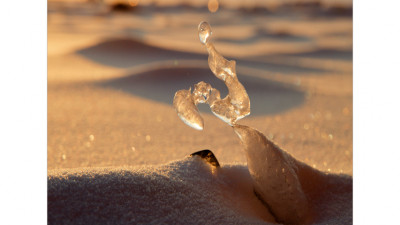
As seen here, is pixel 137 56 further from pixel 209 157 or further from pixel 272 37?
pixel 209 157

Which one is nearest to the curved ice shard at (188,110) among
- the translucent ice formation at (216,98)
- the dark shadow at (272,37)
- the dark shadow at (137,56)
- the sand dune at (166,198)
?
the translucent ice formation at (216,98)

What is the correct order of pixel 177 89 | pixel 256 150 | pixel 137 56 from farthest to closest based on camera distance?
pixel 137 56
pixel 177 89
pixel 256 150

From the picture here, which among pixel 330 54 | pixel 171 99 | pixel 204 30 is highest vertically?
pixel 204 30

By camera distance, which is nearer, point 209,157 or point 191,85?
point 209,157

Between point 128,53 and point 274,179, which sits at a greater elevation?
point 274,179

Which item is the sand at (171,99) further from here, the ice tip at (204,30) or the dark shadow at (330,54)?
the ice tip at (204,30)

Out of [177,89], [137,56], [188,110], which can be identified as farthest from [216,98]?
[137,56]

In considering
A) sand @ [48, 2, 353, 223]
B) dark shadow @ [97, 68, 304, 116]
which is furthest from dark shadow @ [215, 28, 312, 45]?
dark shadow @ [97, 68, 304, 116]
